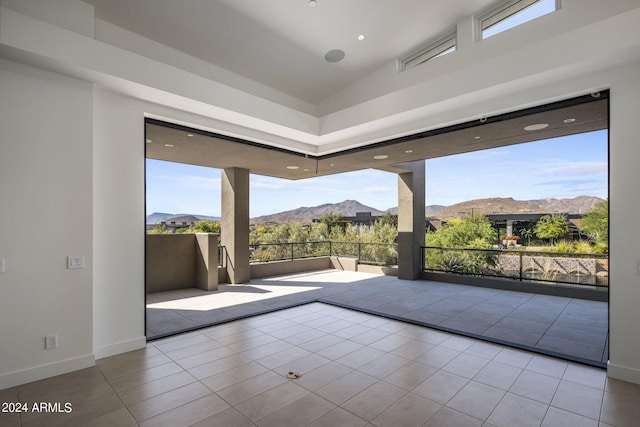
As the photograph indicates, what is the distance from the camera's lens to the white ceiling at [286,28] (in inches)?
137

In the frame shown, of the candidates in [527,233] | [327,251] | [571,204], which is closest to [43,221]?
[327,251]

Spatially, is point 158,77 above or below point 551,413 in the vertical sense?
above

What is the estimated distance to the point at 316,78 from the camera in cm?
496

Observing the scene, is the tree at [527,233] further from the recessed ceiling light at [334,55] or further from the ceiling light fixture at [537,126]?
the recessed ceiling light at [334,55]

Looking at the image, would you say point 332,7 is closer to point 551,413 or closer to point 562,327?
point 551,413

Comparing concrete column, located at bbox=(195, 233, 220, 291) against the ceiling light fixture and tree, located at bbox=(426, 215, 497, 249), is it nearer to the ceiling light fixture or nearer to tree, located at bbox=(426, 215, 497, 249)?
the ceiling light fixture

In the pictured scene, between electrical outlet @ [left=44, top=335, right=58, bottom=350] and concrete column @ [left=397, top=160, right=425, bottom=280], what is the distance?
707cm

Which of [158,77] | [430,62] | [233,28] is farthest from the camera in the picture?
[430,62]

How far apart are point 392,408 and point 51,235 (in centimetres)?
345

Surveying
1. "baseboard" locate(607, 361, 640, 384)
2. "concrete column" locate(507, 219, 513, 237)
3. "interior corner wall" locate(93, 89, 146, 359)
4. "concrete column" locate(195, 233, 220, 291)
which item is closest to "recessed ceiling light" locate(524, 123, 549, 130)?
"baseboard" locate(607, 361, 640, 384)

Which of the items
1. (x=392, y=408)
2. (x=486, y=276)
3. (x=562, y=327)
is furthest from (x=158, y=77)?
(x=486, y=276)

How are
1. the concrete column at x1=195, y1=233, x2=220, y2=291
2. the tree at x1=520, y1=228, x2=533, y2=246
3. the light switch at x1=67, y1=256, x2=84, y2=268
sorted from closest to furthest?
the light switch at x1=67, y1=256, x2=84, y2=268
the concrete column at x1=195, y1=233, x2=220, y2=291
the tree at x1=520, y1=228, x2=533, y2=246

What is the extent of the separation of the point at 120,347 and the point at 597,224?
10.0 m

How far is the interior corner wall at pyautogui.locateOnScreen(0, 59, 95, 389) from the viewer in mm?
2787
